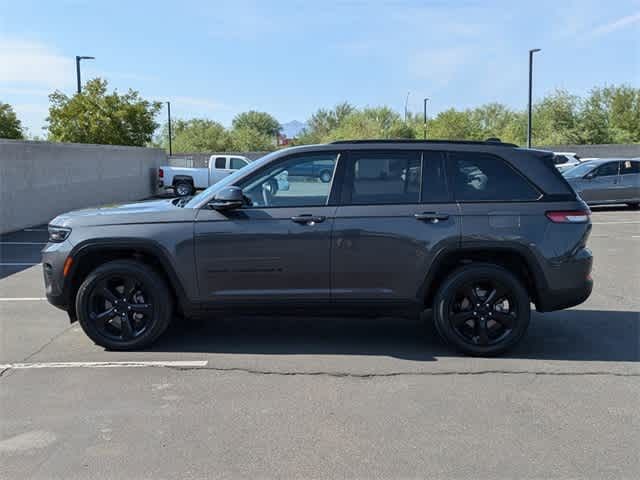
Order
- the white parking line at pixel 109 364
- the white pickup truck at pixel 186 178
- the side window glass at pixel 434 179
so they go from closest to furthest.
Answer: the white parking line at pixel 109 364, the side window glass at pixel 434 179, the white pickup truck at pixel 186 178

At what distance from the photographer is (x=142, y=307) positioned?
18.7ft

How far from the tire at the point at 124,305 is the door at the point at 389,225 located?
1.55m

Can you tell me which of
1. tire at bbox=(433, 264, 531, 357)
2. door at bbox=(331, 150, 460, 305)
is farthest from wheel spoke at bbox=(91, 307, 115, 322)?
tire at bbox=(433, 264, 531, 357)

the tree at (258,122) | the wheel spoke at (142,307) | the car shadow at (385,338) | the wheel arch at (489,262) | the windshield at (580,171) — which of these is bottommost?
the car shadow at (385,338)

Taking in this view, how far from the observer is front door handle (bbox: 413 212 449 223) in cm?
553

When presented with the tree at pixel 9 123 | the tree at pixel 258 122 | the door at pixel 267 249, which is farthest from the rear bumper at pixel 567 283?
the tree at pixel 258 122

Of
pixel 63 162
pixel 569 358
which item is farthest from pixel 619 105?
pixel 569 358

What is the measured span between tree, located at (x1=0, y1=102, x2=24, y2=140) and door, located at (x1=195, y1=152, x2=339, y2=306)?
40.6 metres

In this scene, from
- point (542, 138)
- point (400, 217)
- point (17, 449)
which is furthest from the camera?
point (542, 138)

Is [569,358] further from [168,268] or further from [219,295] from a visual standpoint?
[168,268]

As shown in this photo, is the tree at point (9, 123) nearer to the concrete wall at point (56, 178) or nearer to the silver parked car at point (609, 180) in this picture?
the concrete wall at point (56, 178)

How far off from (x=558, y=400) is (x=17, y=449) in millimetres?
3575

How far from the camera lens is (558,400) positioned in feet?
15.2

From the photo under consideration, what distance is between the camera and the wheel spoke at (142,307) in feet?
18.6
